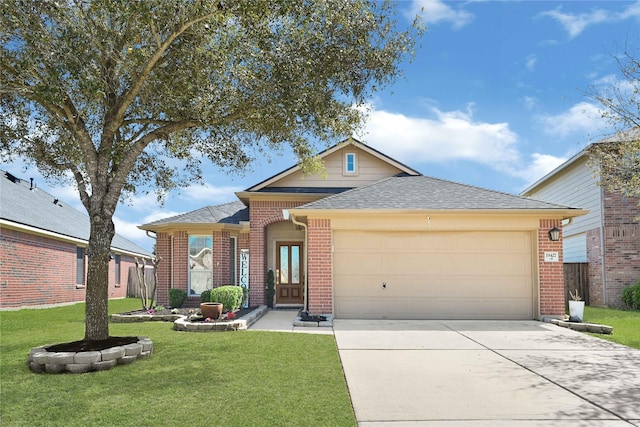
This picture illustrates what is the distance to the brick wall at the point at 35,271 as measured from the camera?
53.5ft

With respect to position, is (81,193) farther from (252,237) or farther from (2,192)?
(2,192)

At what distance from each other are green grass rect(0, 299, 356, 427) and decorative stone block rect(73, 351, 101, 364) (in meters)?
0.23

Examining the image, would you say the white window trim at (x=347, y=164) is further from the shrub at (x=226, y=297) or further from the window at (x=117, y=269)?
the window at (x=117, y=269)

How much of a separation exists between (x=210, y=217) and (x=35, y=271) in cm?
696

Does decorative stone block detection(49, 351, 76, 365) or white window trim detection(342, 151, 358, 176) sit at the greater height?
white window trim detection(342, 151, 358, 176)

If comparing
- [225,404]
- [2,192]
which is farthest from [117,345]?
[2,192]

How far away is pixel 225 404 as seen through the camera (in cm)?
542

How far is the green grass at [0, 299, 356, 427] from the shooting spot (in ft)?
16.6

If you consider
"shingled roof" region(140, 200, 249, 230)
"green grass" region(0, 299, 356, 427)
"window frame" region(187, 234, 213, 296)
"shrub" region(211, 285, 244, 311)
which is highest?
"shingled roof" region(140, 200, 249, 230)

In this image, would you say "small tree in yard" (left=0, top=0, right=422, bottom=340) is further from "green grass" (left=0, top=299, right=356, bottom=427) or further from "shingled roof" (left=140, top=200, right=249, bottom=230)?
"shingled roof" (left=140, top=200, right=249, bottom=230)

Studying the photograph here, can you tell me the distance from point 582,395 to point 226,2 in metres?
7.49

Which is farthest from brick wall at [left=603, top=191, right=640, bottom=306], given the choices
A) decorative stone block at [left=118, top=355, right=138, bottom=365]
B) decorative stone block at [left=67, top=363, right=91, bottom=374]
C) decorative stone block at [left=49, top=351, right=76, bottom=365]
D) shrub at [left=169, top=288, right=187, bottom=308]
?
decorative stone block at [left=49, top=351, right=76, bottom=365]

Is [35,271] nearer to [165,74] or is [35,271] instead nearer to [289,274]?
[289,274]

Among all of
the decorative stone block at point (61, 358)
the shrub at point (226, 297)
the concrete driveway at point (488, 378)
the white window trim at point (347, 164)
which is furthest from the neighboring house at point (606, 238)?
the decorative stone block at point (61, 358)
